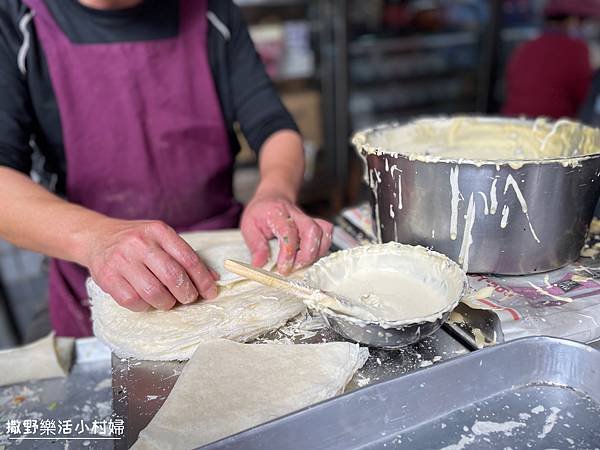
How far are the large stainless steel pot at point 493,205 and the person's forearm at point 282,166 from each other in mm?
277

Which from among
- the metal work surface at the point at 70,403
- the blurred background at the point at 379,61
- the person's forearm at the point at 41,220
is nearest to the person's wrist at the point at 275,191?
the person's forearm at the point at 41,220

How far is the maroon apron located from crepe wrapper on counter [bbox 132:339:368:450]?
0.66 metres

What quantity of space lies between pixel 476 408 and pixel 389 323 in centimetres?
17

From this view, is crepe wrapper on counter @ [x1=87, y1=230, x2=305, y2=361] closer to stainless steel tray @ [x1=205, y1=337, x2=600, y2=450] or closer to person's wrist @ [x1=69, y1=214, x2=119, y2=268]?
person's wrist @ [x1=69, y1=214, x2=119, y2=268]

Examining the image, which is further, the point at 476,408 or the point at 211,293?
the point at 211,293

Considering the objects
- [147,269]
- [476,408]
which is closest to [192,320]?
[147,269]

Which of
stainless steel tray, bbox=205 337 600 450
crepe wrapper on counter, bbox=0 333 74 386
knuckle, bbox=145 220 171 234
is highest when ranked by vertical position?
knuckle, bbox=145 220 171 234

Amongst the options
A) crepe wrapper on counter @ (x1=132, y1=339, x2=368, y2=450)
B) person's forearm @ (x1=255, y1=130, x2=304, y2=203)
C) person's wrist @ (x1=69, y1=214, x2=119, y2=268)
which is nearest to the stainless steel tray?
crepe wrapper on counter @ (x1=132, y1=339, x2=368, y2=450)

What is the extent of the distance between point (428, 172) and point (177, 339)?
0.48 meters

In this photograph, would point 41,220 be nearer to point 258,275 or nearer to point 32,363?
point 32,363

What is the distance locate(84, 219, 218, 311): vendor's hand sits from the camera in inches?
32.1

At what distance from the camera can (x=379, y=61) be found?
11.4 feet

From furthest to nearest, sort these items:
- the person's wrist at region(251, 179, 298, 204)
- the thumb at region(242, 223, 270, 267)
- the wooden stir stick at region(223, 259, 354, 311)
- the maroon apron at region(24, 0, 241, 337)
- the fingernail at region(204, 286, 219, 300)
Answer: the maroon apron at region(24, 0, 241, 337)
the person's wrist at region(251, 179, 298, 204)
the thumb at region(242, 223, 270, 267)
the fingernail at region(204, 286, 219, 300)
the wooden stir stick at region(223, 259, 354, 311)

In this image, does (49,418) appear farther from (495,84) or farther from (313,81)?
(495,84)
